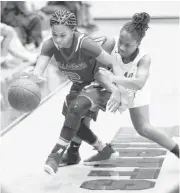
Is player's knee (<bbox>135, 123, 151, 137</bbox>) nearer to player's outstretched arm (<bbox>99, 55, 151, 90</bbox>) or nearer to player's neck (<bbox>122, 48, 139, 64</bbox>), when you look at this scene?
player's outstretched arm (<bbox>99, 55, 151, 90</bbox>)

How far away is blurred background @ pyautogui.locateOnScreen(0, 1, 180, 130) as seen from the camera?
15.6ft

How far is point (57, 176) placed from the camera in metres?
4.06

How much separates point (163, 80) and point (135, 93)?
4.02 feet

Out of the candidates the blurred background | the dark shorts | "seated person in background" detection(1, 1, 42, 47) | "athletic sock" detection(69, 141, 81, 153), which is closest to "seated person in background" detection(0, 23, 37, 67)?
the blurred background

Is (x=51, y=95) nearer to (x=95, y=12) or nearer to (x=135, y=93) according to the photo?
(x=135, y=93)

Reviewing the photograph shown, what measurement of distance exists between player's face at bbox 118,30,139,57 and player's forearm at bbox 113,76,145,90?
14 centimetres

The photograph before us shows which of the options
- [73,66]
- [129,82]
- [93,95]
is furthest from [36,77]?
[129,82]

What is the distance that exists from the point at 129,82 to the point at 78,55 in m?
0.32

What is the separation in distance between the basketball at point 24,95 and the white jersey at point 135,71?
0.47 metres

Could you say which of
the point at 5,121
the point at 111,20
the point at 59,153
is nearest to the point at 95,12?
the point at 111,20

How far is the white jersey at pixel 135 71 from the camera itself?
12.2 ft

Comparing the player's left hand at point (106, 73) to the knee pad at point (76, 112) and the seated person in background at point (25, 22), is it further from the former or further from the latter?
the seated person in background at point (25, 22)

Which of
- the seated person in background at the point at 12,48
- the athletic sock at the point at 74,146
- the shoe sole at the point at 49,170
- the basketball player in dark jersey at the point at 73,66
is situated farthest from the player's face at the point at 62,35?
the seated person in background at the point at 12,48

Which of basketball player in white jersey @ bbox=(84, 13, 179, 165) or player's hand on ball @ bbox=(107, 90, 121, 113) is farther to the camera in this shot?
player's hand on ball @ bbox=(107, 90, 121, 113)
